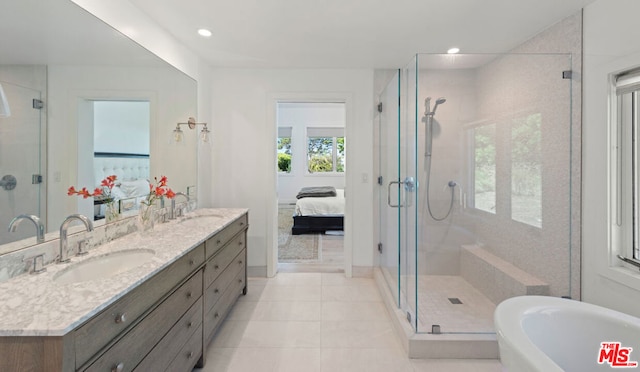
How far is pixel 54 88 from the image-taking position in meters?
1.43

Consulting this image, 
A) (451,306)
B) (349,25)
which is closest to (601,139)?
(451,306)

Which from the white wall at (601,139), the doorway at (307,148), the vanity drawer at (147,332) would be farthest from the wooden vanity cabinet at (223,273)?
the doorway at (307,148)

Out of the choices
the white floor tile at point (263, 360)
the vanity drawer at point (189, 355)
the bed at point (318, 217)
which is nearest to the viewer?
the vanity drawer at point (189, 355)

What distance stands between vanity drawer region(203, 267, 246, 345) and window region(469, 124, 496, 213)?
2184mm

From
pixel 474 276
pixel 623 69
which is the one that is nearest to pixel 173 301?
pixel 474 276

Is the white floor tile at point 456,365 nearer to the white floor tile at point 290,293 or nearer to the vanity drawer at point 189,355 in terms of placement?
the white floor tile at point 290,293

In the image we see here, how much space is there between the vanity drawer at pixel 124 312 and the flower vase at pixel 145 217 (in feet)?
1.81

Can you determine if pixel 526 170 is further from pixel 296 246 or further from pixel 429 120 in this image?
pixel 296 246

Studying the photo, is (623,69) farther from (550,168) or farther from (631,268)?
(631,268)

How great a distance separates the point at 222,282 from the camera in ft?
7.19

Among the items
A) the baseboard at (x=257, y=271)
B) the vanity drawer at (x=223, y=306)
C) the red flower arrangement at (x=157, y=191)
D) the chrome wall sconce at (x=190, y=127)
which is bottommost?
the baseboard at (x=257, y=271)

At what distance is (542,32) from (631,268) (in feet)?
5.96

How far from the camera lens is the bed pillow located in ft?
6.48

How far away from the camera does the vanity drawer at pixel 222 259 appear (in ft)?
6.34
